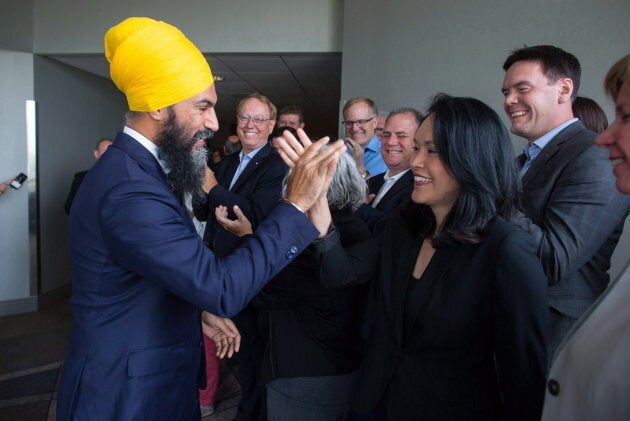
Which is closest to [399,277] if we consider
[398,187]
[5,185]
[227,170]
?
[398,187]

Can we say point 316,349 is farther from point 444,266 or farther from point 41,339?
point 41,339

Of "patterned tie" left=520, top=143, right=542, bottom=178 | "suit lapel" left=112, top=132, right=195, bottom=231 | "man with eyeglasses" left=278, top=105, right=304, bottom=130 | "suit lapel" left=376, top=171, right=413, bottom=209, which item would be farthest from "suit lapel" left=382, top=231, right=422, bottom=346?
"man with eyeglasses" left=278, top=105, right=304, bottom=130

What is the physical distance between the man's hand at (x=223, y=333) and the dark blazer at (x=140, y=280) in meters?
0.35

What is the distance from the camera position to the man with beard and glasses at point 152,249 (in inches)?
40.4

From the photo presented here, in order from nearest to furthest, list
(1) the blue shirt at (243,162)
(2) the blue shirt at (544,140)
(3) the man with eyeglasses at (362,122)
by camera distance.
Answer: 1. (2) the blue shirt at (544,140)
2. (1) the blue shirt at (243,162)
3. (3) the man with eyeglasses at (362,122)

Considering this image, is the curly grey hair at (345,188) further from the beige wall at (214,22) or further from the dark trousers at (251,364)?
the beige wall at (214,22)

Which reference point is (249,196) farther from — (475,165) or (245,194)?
(475,165)

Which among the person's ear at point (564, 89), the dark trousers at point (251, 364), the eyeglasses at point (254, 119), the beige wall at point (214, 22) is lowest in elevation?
the dark trousers at point (251, 364)

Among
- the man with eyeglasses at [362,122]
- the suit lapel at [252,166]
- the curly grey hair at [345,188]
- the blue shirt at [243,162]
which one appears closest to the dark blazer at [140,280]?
the curly grey hair at [345,188]

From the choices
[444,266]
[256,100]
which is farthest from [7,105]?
[444,266]

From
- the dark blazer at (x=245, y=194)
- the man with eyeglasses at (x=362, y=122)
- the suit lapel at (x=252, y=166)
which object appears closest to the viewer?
the dark blazer at (x=245, y=194)

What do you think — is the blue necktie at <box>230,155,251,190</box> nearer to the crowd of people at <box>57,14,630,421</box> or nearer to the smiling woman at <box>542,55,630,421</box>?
the crowd of people at <box>57,14,630,421</box>

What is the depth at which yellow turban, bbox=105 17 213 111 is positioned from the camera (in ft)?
3.99

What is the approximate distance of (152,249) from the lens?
3.29 feet
